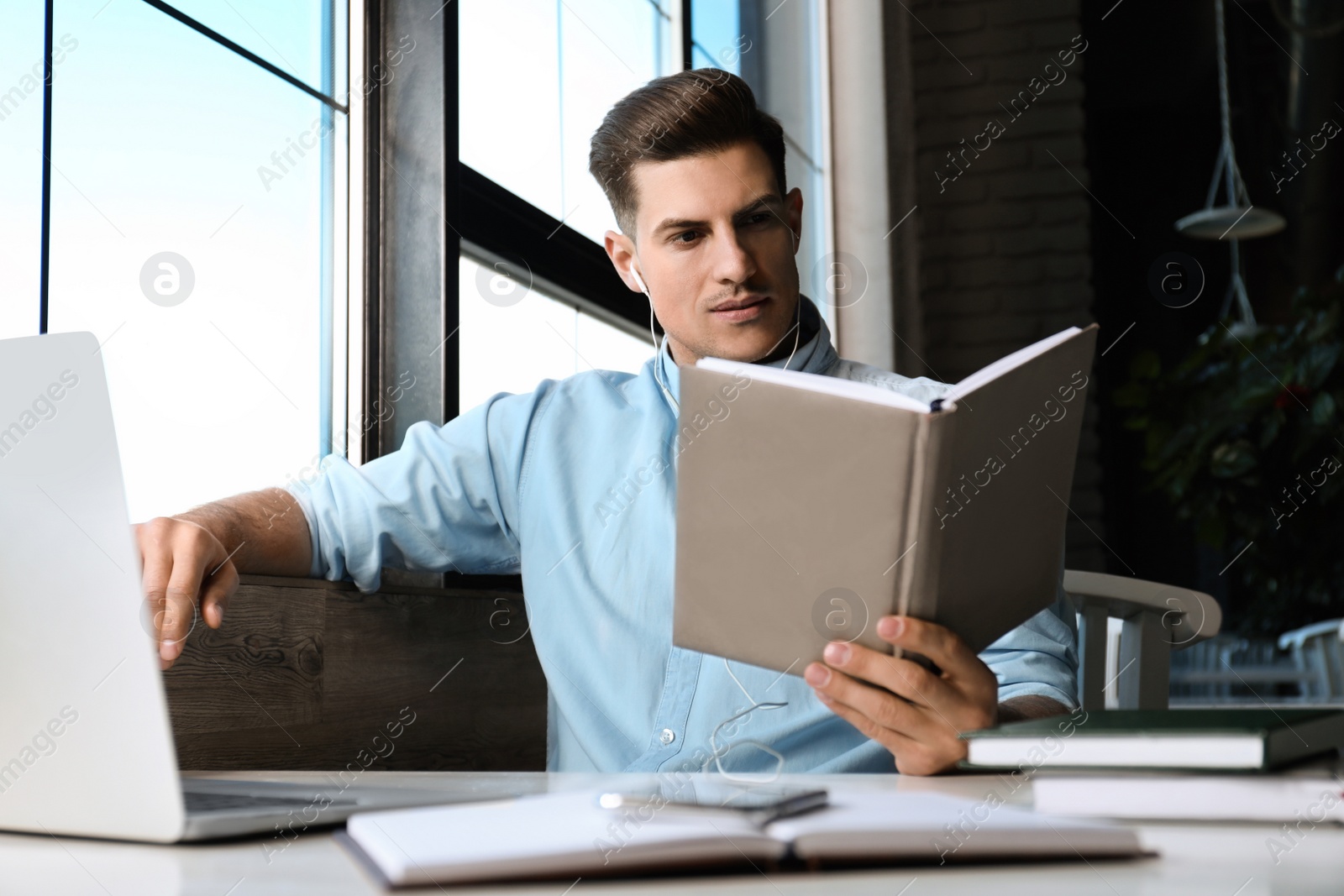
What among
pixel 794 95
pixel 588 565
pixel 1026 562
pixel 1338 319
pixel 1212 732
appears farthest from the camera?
pixel 794 95

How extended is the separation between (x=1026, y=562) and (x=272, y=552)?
72 cm

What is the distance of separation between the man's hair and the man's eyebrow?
58mm

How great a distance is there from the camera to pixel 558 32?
2.03m

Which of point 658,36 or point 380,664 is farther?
point 658,36

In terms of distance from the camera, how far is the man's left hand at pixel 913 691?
82 cm

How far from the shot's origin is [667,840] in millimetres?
466

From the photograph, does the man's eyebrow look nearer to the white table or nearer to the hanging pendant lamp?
the white table

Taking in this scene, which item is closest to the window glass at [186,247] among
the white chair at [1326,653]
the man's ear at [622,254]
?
the man's ear at [622,254]

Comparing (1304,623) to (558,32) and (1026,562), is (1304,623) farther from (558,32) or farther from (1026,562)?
(1026,562)

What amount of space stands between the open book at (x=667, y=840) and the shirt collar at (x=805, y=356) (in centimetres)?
87

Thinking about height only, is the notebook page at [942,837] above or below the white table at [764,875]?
above

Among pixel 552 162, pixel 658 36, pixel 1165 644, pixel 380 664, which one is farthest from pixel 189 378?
pixel 658 36

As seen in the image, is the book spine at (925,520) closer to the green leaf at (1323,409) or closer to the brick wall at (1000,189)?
the green leaf at (1323,409)

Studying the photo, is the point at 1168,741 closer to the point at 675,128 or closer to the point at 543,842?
the point at 543,842
